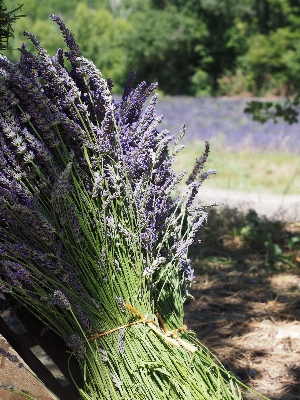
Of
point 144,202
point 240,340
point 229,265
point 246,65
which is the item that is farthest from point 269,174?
point 246,65

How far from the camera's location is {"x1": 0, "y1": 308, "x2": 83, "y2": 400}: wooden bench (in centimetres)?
209

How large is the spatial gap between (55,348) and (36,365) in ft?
0.35

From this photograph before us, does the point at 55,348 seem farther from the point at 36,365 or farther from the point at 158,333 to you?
the point at 158,333

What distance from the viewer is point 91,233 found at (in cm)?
181

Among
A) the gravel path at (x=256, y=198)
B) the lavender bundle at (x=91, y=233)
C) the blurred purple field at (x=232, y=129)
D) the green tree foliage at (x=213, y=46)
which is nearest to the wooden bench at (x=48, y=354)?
the lavender bundle at (x=91, y=233)

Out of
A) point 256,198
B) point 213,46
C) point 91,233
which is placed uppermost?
point 213,46

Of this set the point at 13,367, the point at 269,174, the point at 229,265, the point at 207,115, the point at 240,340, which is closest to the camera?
the point at 13,367

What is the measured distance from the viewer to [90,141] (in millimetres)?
1882

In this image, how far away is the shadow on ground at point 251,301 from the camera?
8.69 ft

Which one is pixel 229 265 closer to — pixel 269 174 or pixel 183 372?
pixel 183 372

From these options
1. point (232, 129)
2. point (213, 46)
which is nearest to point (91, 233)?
point (232, 129)

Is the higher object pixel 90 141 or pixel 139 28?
pixel 139 28

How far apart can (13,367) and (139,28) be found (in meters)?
33.3

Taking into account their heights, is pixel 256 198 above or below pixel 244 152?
below
